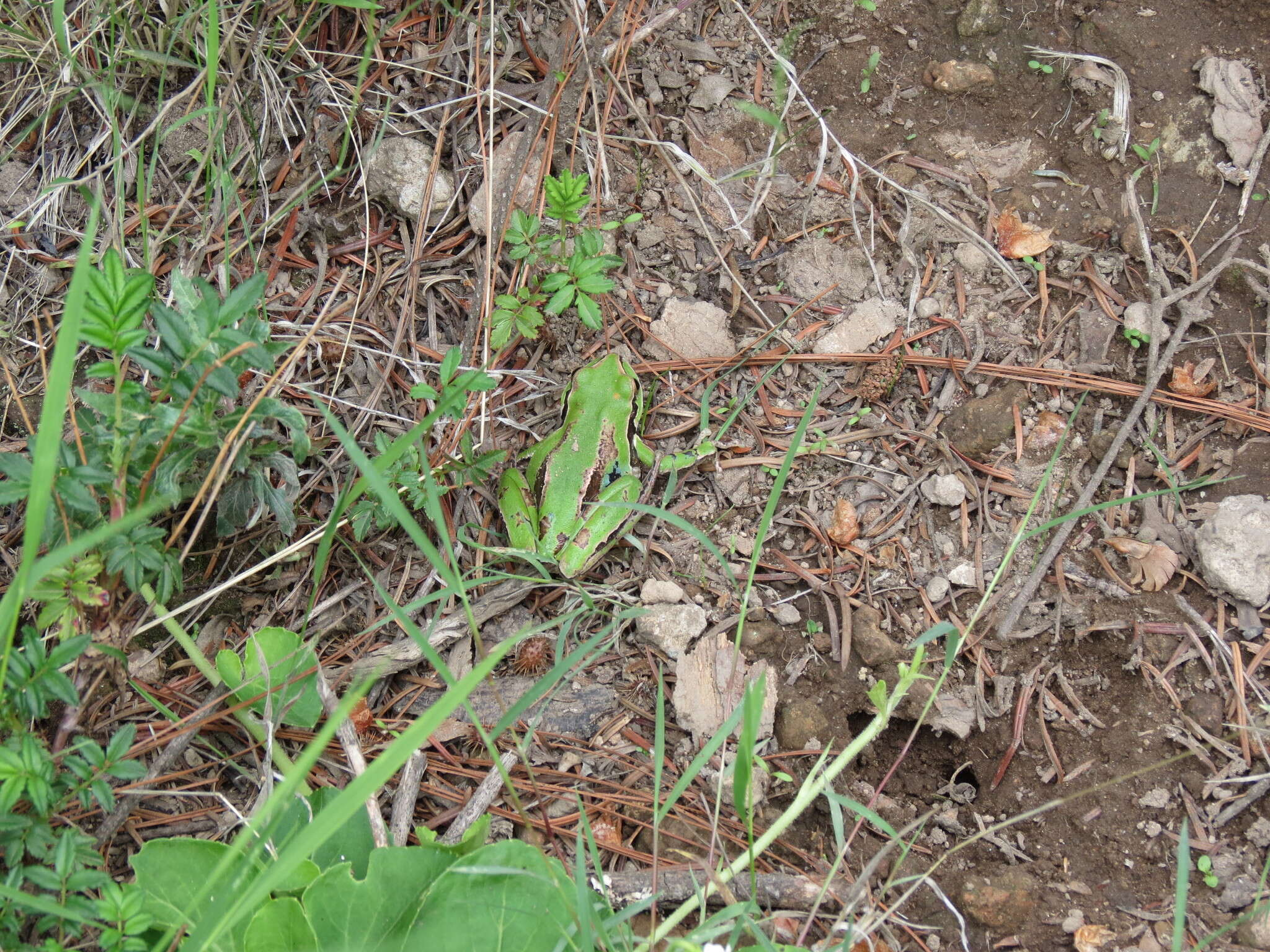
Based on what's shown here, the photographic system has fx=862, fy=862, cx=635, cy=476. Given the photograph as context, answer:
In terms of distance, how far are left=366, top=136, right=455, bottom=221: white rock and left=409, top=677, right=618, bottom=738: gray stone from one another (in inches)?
68.8

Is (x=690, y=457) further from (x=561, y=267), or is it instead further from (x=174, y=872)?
(x=174, y=872)

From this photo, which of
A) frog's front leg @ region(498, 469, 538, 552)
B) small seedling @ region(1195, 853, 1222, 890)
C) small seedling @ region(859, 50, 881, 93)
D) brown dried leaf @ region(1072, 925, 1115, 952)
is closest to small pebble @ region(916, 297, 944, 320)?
small seedling @ region(859, 50, 881, 93)

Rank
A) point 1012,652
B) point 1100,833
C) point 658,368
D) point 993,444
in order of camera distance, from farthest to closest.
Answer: point 658,368, point 993,444, point 1012,652, point 1100,833

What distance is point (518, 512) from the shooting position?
3.03 m

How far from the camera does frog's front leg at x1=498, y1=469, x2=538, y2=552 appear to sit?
2.98m

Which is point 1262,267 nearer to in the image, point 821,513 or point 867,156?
point 867,156

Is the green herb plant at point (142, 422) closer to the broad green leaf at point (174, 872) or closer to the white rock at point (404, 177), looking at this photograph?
the broad green leaf at point (174, 872)

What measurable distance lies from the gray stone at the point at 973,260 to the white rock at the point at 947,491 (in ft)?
2.67

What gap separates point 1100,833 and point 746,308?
2.10 metres

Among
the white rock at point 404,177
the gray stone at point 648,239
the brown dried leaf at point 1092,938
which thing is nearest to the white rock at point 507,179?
the white rock at point 404,177

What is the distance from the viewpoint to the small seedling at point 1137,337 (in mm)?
3076

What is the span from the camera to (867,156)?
3.39 m

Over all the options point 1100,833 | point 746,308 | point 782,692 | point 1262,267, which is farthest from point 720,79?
point 1100,833

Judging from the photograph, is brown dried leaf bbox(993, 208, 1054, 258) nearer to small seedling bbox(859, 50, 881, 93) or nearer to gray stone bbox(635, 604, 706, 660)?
small seedling bbox(859, 50, 881, 93)
